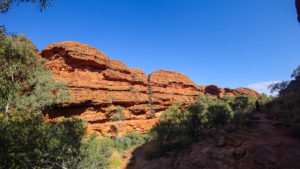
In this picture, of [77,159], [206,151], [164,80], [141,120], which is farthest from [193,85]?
[77,159]

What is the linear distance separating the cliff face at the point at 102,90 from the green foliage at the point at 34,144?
49.1ft

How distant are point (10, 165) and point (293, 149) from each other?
9.89 m

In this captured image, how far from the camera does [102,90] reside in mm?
24703

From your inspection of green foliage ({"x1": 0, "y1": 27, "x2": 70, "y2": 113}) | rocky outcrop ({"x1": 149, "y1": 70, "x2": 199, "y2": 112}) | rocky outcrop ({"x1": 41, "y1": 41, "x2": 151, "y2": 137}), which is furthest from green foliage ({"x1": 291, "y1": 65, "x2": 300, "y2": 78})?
green foliage ({"x1": 0, "y1": 27, "x2": 70, "y2": 113})

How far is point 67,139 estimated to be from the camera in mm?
4629

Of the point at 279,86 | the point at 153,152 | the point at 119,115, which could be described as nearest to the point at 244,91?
the point at 279,86

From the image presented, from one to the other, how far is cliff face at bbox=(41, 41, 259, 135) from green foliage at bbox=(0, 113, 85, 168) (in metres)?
15.0

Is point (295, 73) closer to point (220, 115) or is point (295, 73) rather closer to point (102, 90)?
point (220, 115)

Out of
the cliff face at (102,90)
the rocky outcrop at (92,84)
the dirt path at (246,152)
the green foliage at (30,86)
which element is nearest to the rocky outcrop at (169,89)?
the cliff face at (102,90)

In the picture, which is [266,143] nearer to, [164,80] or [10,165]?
[10,165]

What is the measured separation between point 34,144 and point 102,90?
71.2 ft

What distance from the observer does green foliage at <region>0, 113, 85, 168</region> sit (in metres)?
3.37

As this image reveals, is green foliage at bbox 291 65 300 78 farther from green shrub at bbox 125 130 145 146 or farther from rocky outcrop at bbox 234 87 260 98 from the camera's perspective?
green shrub at bbox 125 130 145 146

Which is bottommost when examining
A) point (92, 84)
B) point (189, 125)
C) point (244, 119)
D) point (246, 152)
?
point (246, 152)
